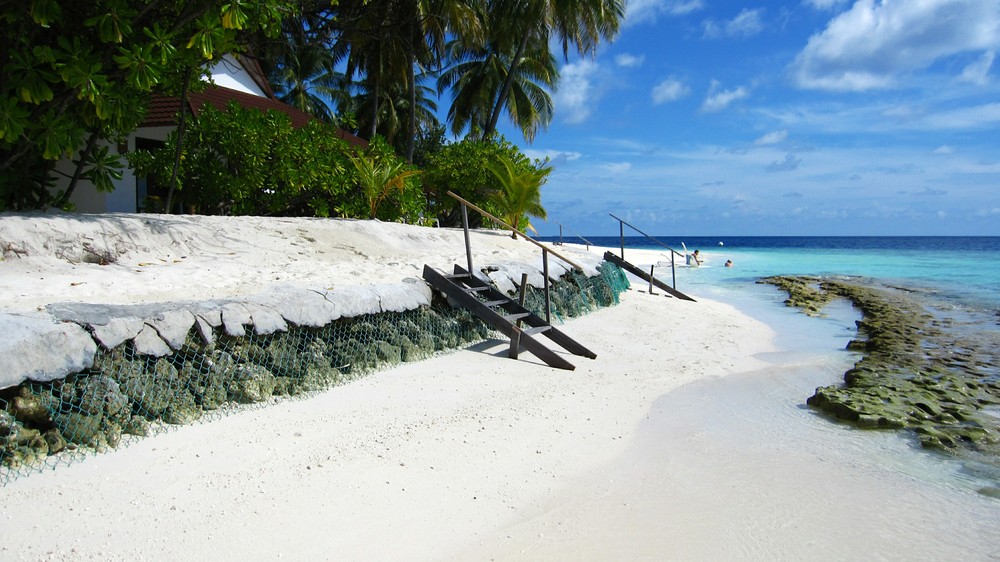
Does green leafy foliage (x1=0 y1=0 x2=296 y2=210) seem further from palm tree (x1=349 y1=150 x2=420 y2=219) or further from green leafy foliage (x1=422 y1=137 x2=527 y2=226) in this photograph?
green leafy foliage (x1=422 y1=137 x2=527 y2=226)

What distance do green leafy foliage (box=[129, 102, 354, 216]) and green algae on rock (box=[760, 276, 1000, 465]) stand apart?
309 inches

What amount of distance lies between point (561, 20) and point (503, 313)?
15949mm

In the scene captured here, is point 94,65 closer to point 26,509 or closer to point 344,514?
point 26,509

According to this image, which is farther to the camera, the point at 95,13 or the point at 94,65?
the point at 95,13

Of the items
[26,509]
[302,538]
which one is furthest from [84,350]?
[302,538]

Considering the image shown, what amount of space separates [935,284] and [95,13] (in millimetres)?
26647

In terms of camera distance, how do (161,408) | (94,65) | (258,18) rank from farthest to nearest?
(258,18) < (94,65) < (161,408)

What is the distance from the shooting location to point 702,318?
38.1 ft

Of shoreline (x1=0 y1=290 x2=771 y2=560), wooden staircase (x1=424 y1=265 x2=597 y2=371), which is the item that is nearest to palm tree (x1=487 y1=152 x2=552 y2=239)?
wooden staircase (x1=424 y1=265 x2=597 y2=371)

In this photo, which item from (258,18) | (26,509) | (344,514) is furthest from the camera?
(258,18)

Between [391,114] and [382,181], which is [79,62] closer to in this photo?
[382,181]

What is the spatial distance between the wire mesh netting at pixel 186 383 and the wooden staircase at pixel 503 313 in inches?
17.9

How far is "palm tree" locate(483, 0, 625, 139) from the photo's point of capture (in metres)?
20.0

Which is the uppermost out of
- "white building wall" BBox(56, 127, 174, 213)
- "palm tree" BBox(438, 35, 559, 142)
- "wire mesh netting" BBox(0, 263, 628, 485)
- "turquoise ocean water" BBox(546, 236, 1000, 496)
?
"palm tree" BBox(438, 35, 559, 142)
